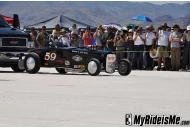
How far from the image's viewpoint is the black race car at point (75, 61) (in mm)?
25158

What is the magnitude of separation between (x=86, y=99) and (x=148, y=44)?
14.1 m

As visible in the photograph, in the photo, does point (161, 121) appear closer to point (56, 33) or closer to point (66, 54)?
point (66, 54)

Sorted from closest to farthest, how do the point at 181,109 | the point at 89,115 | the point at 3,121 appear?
the point at 3,121, the point at 89,115, the point at 181,109

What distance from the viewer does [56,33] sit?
28.7m

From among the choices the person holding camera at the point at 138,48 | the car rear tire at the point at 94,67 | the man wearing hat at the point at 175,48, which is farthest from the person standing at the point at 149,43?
the car rear tire at the point at 94,67

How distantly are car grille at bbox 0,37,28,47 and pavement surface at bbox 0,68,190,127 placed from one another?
408 cm

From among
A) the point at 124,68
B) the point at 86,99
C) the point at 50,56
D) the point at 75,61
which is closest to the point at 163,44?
the point at 124,68

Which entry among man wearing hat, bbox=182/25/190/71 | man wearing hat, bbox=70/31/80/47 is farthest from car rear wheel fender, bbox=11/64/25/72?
man wearing hat, bbox=182/25/190/71

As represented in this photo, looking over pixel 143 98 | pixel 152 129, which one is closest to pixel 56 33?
pixel 143 98

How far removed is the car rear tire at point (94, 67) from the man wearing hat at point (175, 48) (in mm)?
5398

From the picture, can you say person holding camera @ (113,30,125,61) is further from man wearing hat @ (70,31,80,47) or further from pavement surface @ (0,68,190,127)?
pavement surface @ (0,68,190,127)

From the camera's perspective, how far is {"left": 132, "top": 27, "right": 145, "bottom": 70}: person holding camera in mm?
30609

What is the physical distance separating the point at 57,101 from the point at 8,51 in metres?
11.7

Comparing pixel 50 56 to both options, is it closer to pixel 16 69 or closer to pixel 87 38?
pixel 16 69
